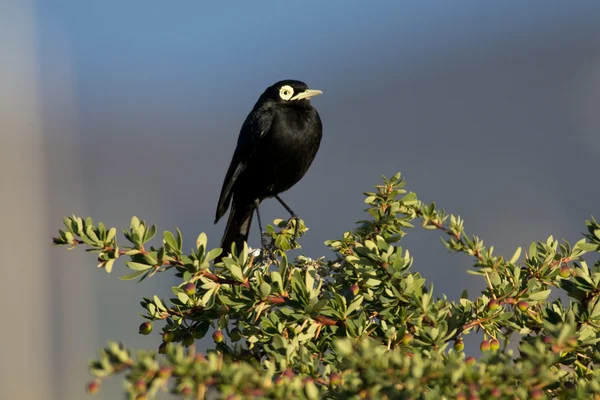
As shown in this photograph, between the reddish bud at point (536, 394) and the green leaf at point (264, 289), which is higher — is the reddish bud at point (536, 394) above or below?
below

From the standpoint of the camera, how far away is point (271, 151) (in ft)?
18.2

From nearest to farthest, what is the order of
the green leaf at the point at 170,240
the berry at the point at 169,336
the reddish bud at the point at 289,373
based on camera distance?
the reddish bud at the point at 289,373
the green leaf at the point at 170,240
the berry at the point at 169,336

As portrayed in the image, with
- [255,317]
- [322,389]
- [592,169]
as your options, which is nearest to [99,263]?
[255,317]

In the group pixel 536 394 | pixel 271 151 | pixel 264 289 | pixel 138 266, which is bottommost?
pixel 536 394

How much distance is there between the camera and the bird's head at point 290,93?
19.0ft

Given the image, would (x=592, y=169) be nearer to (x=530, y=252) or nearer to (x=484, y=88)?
(x=484, y=88)

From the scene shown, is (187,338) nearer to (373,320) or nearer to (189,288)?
(189,288)

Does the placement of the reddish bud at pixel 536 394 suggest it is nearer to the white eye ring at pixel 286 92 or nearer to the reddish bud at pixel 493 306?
the reddish bud at pixel 493 306

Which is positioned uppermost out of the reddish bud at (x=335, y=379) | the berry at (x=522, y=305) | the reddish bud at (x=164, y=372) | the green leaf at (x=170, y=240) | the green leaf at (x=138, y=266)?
the green leaf at (x=170, y=240)

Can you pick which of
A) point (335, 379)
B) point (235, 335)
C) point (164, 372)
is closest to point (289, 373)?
point (335, 379)

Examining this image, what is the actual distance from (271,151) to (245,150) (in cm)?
25

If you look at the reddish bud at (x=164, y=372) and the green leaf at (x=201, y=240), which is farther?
the green leaf at (x=201, y=240)

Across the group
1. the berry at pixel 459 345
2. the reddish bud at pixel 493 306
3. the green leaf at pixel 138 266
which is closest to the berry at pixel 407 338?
the berry at pixel 459 345

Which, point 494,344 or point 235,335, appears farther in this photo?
point 235,335
